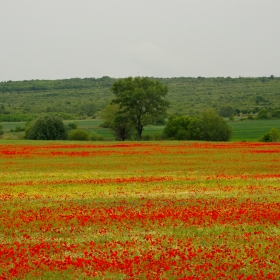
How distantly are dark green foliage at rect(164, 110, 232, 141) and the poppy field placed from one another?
58.0m

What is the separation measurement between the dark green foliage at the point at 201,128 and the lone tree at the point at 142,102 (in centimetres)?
418

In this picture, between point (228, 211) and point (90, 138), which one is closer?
point (228, 211)

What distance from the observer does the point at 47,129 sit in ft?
294

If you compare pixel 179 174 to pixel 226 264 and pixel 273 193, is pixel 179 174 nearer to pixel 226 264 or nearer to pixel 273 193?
pixel 273 193

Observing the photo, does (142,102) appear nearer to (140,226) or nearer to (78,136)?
(78,136)

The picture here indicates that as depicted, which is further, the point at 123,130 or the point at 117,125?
the point at 123,130

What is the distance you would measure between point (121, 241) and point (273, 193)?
1086 centimetres

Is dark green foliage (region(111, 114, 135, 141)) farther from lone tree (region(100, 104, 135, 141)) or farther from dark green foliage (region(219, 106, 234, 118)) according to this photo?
dark green foliage (region(219, 106, 234, 118))

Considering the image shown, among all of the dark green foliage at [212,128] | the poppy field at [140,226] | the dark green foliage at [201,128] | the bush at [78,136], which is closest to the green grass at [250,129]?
the dark green foliage at [212,128]

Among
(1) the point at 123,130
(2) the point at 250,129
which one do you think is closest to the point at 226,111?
(2) the point at 250,129

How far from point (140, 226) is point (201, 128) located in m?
75.8

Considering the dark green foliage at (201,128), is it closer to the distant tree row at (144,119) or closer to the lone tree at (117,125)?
the distant tree row at (144,119)

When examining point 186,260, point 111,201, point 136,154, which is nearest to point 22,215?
point 111,201

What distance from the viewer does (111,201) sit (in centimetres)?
2103
